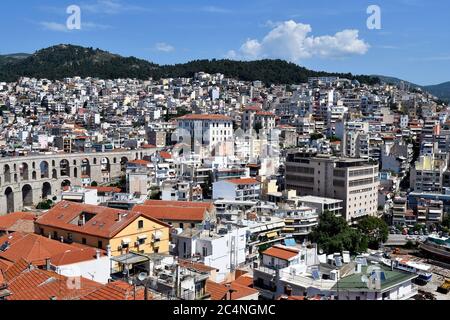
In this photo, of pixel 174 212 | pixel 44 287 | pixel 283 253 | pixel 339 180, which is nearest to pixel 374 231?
pixel 339 180

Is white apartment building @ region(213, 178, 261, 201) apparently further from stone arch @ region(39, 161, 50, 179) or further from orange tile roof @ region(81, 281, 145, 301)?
orange tile roof @ region(81, 281, 145, 301)

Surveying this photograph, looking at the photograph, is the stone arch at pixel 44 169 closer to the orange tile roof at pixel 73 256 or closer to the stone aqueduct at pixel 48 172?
the stone aqueduct at pixel 48 172

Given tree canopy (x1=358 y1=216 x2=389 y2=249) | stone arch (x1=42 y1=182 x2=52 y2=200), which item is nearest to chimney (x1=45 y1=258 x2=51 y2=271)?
tree canopy (x1=358 y1=216 x2=389 y2=249)

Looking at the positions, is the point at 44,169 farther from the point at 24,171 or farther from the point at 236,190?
the point at 236,190

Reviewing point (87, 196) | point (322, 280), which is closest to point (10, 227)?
point (87, 196)

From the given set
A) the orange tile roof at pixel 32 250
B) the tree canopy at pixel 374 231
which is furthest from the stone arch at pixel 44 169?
the orange tile roof at pixel 32 250
